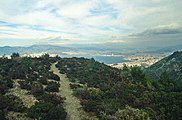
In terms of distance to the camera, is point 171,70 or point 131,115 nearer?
point 131,115

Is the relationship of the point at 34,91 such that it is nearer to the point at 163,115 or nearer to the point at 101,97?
the point at 101,97

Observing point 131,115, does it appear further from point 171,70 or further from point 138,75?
point 171,70

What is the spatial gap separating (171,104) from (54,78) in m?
19.2

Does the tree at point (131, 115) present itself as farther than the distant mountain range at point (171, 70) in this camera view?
No

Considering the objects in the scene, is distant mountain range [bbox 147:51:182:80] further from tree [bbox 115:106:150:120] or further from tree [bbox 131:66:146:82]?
tree [bbox 115:106:150:120]

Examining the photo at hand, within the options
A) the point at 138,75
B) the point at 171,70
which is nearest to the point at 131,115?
the point at 138,75

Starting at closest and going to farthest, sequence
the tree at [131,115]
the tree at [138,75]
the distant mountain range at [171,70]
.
A: the tree at [131,115] < the tree at [138,75] < the distant mountain range at [171,70]

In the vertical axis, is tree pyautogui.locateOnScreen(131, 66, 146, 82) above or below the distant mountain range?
above

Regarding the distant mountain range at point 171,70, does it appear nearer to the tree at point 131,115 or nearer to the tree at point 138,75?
the tree at point 138,75

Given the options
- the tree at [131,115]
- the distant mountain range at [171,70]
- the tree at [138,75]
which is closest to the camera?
the tree at [131,115]

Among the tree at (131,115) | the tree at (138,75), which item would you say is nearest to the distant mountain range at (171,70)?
the tree at (138,75)

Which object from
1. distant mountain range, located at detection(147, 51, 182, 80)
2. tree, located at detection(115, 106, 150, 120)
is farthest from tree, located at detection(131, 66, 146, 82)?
distant mountain range, located at detection(147, 51, 182, 80)

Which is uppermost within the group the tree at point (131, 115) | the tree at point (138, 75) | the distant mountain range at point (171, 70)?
the tree at point (138, 75)

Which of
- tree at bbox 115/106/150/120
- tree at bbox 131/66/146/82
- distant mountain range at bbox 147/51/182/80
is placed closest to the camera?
tree at bbox 115/106/150/120
